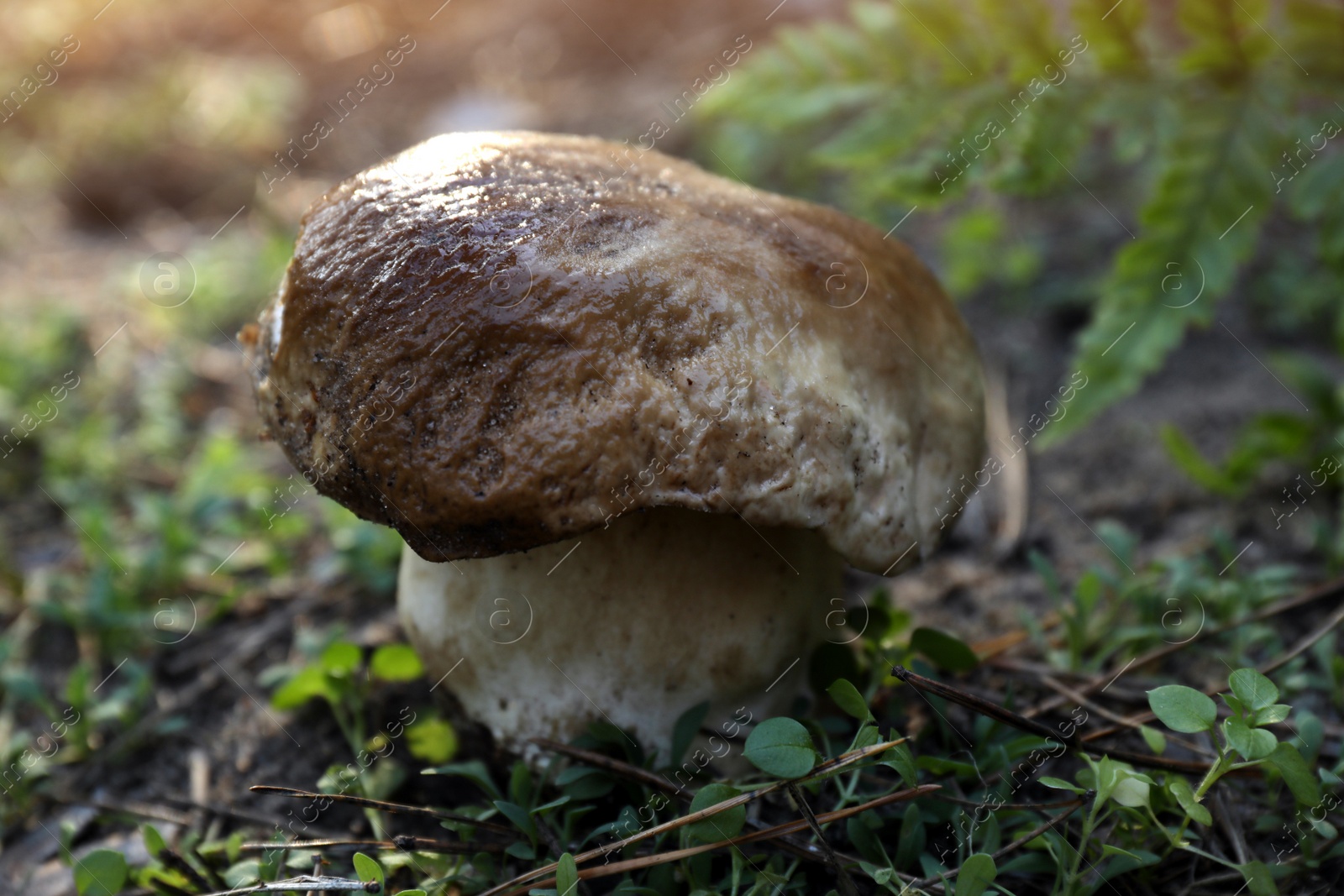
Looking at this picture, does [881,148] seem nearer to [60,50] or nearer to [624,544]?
[624,544]

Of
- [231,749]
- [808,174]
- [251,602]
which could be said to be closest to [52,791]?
[231,749]

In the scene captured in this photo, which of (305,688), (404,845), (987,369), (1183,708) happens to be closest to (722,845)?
(404,845)

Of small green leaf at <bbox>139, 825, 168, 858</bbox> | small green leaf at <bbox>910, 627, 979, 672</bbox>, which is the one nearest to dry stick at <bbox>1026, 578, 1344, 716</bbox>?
small green leaf at <bbox>910, 627, 979, 672</bbox>

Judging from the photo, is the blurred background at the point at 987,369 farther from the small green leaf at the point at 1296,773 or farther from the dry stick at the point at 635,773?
the small green leaf at the point at 1296,773

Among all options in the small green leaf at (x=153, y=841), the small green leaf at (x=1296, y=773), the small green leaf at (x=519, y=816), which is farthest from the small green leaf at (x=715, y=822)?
the small green leaf at (x=153, y=841)

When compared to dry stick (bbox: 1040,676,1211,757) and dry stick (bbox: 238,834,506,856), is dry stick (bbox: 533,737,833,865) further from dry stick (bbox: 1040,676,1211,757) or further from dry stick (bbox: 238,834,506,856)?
dry stick (bbox: 1040,676,1211,757)
